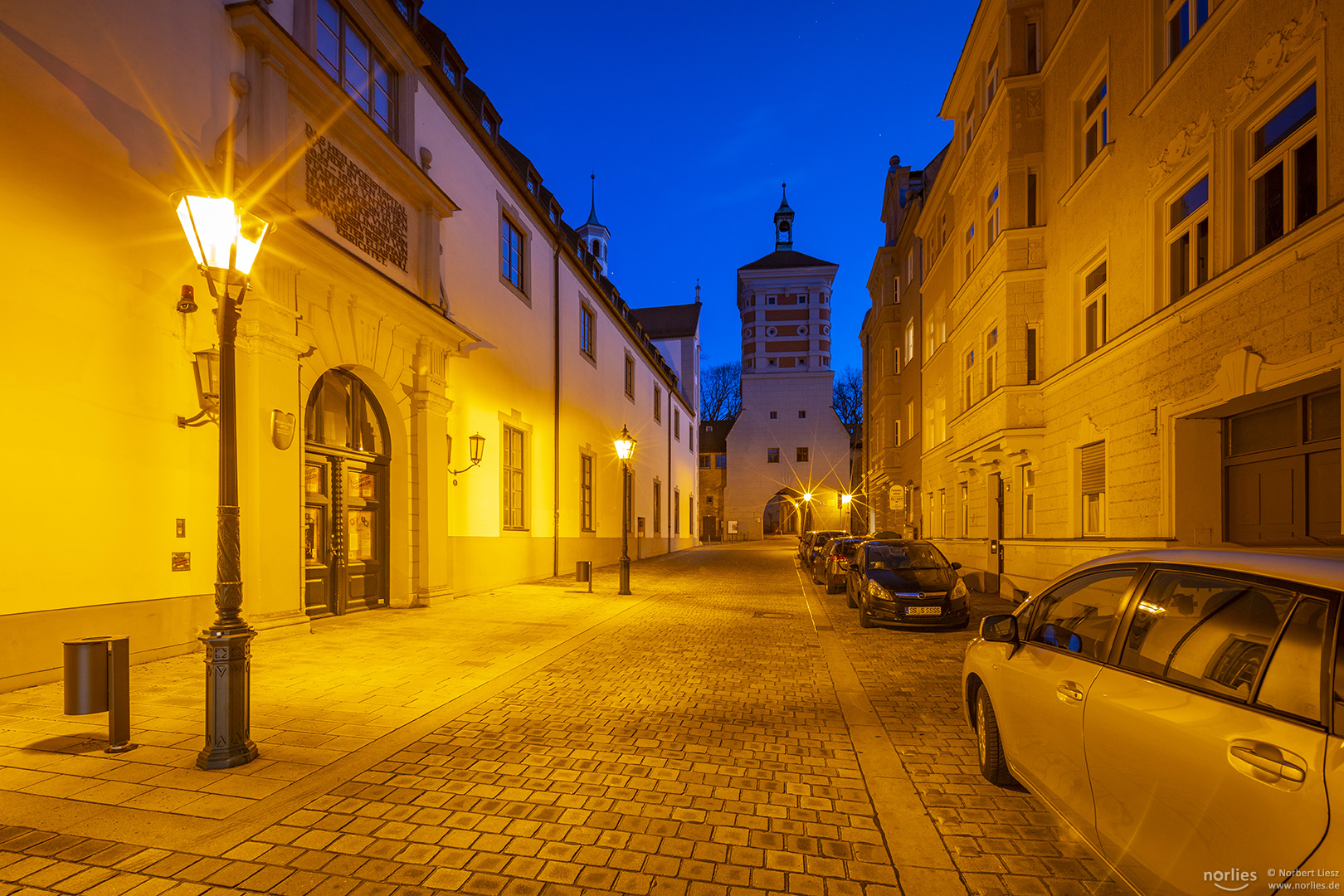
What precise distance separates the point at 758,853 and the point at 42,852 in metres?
3.61

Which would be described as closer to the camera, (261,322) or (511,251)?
(261,322)

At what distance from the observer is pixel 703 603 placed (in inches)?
593

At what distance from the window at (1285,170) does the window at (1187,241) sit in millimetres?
928

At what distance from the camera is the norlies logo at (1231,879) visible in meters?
1.99

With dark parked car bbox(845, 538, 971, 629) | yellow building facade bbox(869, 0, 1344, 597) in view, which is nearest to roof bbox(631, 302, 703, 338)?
yellow building facade bbox(869, 0, 1344, 597)

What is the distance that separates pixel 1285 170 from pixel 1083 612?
720 centimetres

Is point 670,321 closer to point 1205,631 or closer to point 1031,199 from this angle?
point 1031,199

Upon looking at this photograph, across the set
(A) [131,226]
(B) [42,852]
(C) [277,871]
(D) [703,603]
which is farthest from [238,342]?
(D) [703,603]

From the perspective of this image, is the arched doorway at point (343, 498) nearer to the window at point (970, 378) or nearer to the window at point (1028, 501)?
the window at point (1028, 501)

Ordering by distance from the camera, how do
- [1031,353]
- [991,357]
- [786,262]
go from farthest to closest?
[786,262]
[991,357]
[1031,353]

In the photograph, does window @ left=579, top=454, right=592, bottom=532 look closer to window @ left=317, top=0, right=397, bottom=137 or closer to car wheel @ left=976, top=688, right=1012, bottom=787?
window @ left=317, top=0, right=397, bottom=137

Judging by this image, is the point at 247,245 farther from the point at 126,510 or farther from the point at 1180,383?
the point at 1180,383

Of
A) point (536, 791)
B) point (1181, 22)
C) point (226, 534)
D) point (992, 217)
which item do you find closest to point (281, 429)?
point (226, 534)

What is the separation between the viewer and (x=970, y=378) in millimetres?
18281
